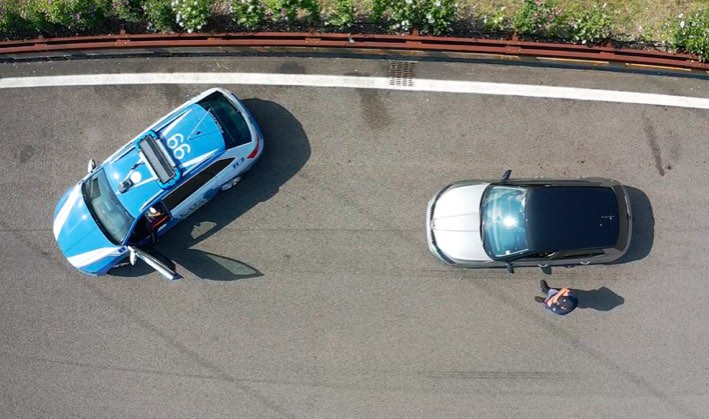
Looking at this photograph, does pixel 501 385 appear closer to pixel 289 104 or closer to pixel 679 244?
pixel 679 244

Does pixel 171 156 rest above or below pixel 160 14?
below

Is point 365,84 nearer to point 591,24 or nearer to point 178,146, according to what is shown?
point 178,146

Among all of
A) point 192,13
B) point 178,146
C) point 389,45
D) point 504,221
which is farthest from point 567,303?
point 192,13

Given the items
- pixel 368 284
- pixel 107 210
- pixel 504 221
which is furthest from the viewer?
pixel 368 284

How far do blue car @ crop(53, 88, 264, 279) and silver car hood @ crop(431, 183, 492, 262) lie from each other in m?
3.60

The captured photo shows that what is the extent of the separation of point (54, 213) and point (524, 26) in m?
9.76

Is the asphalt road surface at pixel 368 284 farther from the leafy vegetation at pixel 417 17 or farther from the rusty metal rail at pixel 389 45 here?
the leafy vegetation at pixel 417 17

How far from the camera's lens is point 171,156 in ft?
28.4

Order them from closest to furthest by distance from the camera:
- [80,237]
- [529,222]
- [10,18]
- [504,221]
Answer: [529,222]
[504,221]
[80,237]
[10,18]

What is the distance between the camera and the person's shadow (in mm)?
9297

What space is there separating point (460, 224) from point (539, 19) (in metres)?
4.16

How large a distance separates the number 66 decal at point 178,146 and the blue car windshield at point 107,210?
1411 mm

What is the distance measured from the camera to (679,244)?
932 centimetres

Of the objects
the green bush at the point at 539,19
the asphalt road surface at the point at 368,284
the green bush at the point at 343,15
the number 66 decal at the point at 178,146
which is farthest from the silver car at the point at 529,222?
the number 66 decal at the point at 178,146
